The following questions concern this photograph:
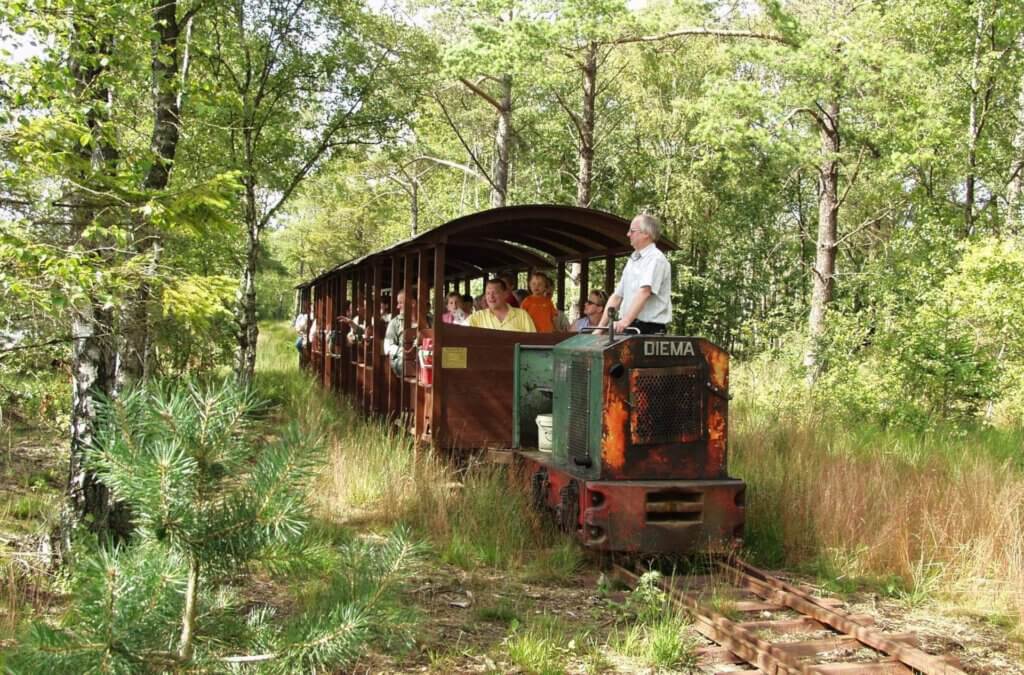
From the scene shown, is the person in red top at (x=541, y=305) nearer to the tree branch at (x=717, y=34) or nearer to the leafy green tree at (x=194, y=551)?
the leafy green tree at (x=194, y=551)

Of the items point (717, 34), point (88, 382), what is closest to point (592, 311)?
point (88, 382)

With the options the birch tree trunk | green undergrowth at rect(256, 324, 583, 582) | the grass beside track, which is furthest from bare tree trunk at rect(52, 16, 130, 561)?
the birch tree trunk

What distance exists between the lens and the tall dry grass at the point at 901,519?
A: 604 centimetres

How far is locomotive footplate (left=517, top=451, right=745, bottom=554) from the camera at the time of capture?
6234 mm

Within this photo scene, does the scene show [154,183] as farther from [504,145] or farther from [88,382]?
[504,145]

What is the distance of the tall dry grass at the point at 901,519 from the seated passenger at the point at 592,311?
6.32ft

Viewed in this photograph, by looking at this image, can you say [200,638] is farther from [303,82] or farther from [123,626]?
[303,82]

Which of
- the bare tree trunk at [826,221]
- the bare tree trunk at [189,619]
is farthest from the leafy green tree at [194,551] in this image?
the bare tree trunk at [826,221]

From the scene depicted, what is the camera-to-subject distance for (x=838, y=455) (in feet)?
29.3

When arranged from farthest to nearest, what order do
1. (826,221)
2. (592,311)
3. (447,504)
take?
(826,221), (592,311), (447,504)

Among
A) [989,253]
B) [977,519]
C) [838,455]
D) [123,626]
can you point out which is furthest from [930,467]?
[123,626]

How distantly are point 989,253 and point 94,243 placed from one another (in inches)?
459

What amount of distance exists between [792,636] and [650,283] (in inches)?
98.7

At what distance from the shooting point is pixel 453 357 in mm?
9375
